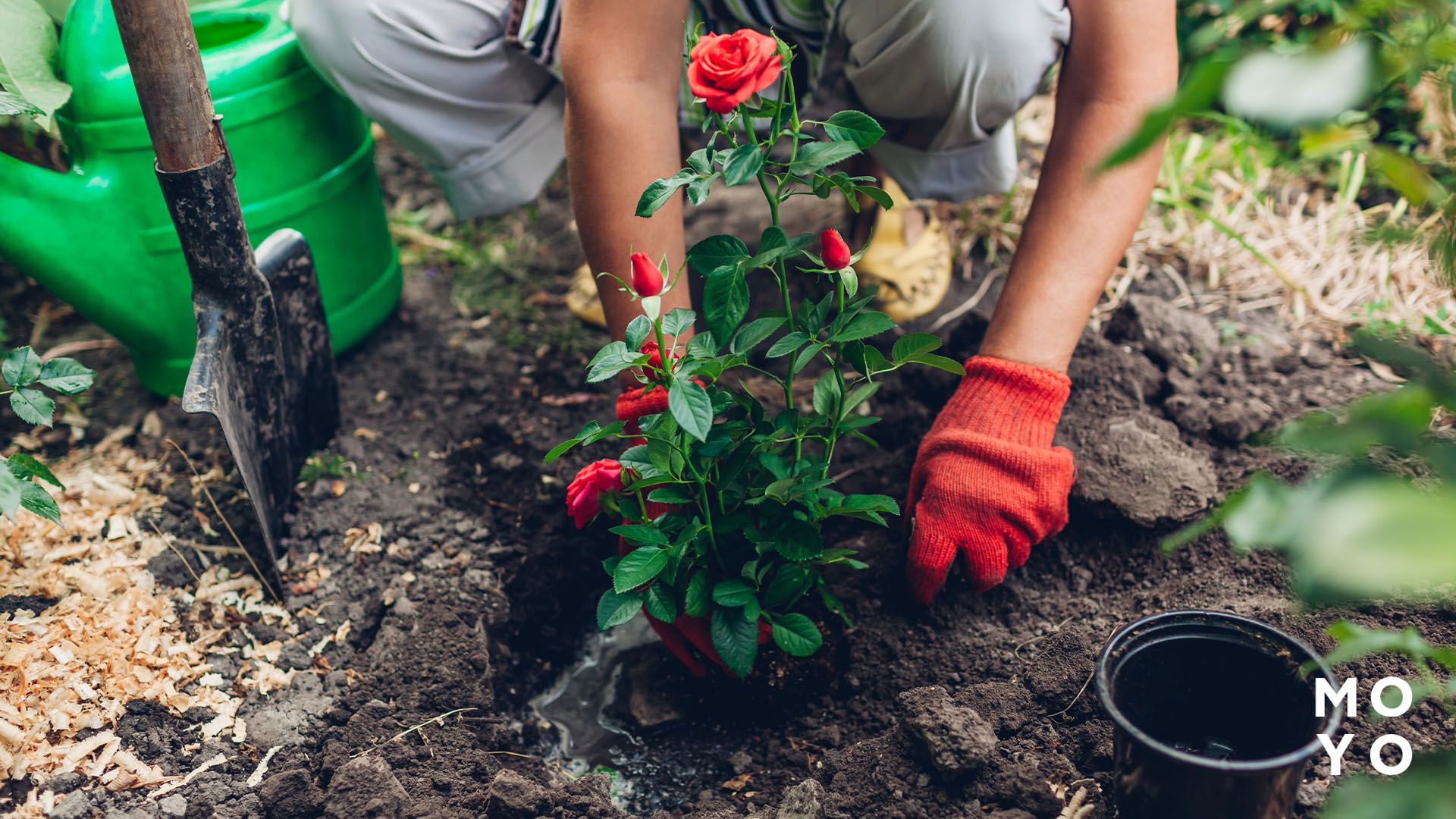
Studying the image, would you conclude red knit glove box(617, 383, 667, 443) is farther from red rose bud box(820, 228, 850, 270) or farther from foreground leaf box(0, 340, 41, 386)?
foreground leaf box(0, 340, 41, 386)

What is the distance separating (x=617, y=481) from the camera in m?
1.31

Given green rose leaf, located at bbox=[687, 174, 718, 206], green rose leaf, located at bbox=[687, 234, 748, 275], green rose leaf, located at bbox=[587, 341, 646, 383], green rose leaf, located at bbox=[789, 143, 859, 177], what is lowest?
green rose leaf, located at bbox=[587, 341, 646, 383]

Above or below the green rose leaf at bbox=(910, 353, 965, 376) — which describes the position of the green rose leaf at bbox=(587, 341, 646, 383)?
Result: above

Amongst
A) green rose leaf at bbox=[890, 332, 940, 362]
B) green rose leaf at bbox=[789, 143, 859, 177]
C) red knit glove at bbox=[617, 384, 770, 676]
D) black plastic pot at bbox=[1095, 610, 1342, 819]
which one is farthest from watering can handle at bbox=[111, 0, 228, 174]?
black plastic pot at bbox=[1095, 610, 1342, 819]

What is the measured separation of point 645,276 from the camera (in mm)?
1075

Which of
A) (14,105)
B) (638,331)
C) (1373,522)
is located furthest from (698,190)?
(14,105)

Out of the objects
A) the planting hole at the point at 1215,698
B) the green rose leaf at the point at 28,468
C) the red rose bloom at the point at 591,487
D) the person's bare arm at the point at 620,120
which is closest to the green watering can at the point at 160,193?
the green rose leaf at the point at 28,468

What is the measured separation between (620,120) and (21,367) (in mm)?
912

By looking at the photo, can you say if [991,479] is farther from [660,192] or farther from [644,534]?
[660,192]

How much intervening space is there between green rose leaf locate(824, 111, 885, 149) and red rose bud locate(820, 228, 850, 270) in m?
0.10

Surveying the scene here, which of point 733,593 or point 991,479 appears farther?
point 991,479

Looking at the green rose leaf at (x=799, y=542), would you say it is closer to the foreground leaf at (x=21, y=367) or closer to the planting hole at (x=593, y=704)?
the planting hole at (x=593, y=704)

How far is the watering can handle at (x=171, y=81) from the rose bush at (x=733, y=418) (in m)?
0.80

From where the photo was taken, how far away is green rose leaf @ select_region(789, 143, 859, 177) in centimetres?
112
